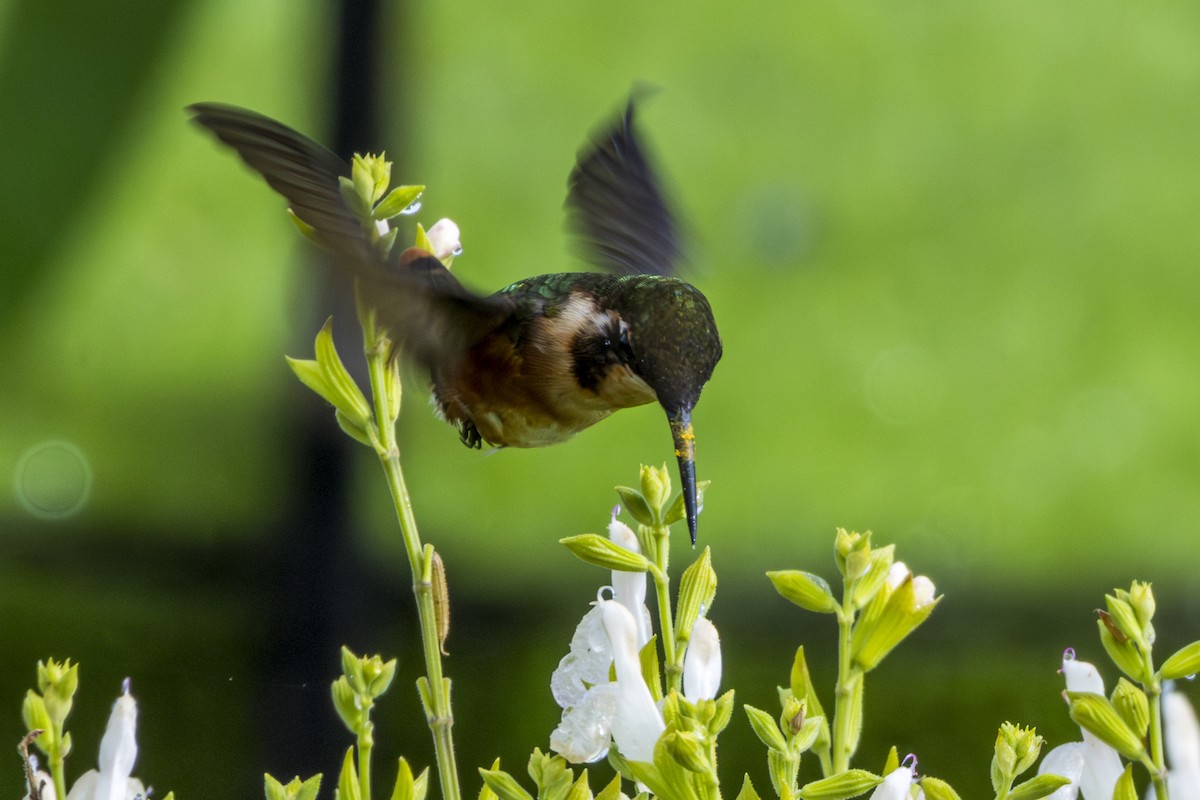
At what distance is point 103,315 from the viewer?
102 inches

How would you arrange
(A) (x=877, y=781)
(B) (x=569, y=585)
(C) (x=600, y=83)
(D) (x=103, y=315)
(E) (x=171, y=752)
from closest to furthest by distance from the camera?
(A) (x=877, y=781)
(E) (x=171, y=752)
(B) (x=569, y=585)
(D) (x=103, y=315)
(C) (x=600, y=83)

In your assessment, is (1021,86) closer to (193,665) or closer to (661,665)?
(193,665)

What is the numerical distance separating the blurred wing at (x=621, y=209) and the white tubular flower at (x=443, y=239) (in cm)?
35

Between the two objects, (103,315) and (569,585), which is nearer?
(569,585)

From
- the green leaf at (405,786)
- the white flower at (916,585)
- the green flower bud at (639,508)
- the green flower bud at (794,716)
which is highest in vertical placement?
the green flower bud at (639,508)

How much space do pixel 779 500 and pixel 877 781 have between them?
1.91 meters

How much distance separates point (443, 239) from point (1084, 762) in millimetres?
349

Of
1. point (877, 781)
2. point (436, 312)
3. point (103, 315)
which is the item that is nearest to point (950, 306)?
point (103, 315)

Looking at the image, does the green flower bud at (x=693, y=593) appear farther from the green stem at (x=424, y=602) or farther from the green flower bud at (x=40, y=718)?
the green flower bud at (x=40, y=718)

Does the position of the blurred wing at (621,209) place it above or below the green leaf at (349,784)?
above

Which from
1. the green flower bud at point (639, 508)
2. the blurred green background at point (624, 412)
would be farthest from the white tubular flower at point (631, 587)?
the blurred green background at point (624, 412)

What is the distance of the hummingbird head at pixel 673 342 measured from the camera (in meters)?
0.79

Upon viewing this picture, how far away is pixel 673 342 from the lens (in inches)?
31.9

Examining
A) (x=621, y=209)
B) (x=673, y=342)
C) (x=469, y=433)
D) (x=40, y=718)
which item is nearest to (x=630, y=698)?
(x=40, y=718)
